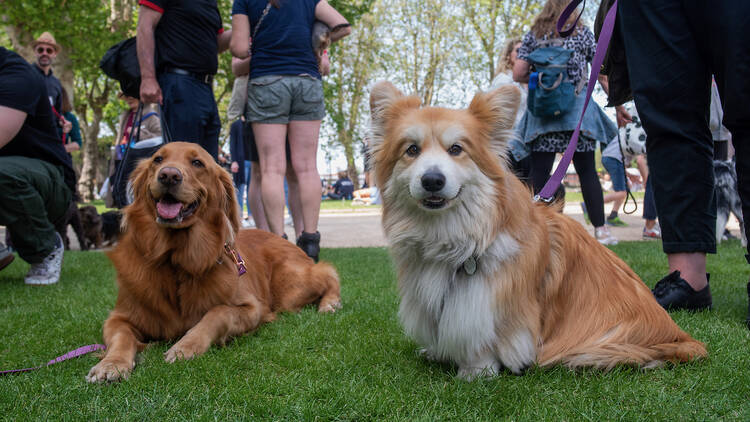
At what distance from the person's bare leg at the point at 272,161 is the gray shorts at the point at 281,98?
0.09 meters

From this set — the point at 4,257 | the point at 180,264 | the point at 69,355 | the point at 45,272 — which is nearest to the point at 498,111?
the point at 180,264

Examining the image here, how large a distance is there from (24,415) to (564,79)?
5069mm

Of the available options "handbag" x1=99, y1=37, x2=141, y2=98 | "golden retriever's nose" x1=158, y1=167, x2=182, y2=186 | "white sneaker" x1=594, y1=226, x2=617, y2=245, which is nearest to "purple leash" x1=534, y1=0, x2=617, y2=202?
"golden retriever's nose" x1=158, y1=167, x2=182, y2=186

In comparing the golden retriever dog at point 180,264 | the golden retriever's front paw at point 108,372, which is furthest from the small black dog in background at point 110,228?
the golden retriever's front paw at point 108,372

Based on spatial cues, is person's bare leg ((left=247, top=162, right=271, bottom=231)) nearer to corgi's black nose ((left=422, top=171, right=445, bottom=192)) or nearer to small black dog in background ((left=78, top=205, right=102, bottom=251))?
small black dog in background ((left=78, top=205, right=102, bottom=251))

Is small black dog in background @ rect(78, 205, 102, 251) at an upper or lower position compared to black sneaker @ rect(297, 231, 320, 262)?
lower

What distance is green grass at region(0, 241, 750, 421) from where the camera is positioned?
1.90 metres

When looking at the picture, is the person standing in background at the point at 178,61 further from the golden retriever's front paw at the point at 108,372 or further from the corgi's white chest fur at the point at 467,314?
the corgi's white chest fur at the point at 467,314

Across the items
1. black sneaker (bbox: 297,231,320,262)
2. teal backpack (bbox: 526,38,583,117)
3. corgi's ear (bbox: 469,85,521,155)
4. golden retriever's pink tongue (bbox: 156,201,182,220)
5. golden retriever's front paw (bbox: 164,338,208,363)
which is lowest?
golden retriever's front paw (bbox: 164,338,208,363)

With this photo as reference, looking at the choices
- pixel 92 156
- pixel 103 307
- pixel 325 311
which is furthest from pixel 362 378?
pixel 92 156

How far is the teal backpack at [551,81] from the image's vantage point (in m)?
5.21

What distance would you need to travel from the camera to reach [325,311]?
3756 mm

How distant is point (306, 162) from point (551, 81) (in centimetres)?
256

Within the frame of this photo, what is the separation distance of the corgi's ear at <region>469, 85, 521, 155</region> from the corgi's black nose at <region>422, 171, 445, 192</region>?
1.44ft
